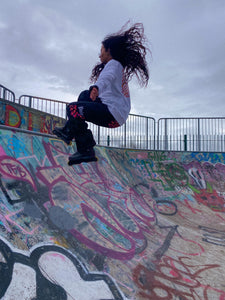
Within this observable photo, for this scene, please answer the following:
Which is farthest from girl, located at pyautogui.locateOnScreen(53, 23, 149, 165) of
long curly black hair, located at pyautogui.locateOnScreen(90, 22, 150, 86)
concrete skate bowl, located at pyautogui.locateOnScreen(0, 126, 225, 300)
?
concrete skate bowl, located at pyautogui.locateOnScreen(0, 126, 225, 300)

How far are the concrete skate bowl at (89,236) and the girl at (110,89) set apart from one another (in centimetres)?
136

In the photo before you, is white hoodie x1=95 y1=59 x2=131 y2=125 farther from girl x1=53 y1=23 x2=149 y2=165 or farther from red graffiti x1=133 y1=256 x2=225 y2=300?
red graffiti x1=133 y1=256 x2=225 y2=300

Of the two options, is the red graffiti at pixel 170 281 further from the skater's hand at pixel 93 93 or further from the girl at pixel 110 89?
the skater's hand at pixel 93 93

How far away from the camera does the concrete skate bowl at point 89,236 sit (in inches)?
95.0

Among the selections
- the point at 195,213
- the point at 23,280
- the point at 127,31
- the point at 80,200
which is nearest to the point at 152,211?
the point at 195,213

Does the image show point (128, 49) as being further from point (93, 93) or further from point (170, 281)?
point (170, 281)

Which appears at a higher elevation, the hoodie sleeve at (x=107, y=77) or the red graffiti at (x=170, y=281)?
the hoodie sleeve at (x=107, y=77)

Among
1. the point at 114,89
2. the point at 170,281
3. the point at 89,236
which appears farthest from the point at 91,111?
the point at 170,281

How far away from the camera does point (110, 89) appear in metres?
2.22

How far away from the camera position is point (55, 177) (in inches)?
168

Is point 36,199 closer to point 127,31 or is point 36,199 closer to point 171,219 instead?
point 127,31

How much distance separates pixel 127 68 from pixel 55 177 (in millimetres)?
2734

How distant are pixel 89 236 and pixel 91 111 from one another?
2.25 meters

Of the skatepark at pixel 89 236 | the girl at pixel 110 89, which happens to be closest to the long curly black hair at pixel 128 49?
the girl at pixel 110 89
